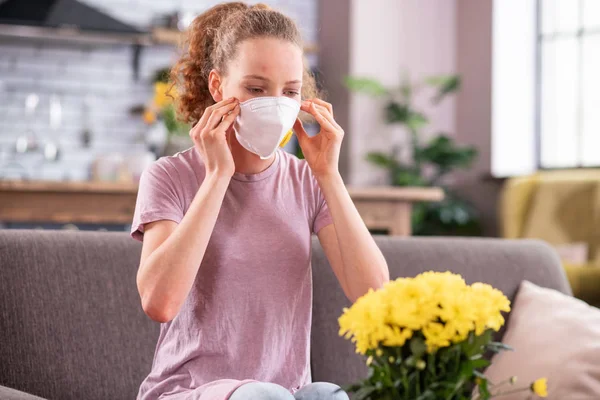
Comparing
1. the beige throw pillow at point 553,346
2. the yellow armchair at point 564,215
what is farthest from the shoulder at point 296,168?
the yellow armchair at point 564,215

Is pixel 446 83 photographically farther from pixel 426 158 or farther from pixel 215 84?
pixel 215 84

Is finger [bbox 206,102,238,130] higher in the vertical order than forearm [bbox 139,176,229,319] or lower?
higher

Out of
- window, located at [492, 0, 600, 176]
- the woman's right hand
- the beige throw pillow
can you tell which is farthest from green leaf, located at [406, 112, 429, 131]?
the woman's right hand

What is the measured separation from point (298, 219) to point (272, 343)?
0.25 metres

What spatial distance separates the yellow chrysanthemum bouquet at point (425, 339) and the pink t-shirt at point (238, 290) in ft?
1.91

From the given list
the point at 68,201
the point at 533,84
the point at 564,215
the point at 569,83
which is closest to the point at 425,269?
the point at 68,201

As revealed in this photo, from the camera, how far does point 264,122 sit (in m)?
1.47

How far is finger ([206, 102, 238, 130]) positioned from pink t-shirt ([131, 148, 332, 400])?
0.15 meters

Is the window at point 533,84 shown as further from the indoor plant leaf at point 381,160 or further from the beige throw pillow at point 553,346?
the beige throw pillow at point 553,346

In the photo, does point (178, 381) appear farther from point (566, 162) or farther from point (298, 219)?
point (566, 162)

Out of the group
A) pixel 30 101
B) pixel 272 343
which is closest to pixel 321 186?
pixel 272 343

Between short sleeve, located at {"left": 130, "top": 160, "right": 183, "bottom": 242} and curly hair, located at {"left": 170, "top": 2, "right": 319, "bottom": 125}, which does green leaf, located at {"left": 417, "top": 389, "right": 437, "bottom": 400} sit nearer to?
short sleeve, located at {"left": 130, "top": 160, "right": 183, "bottom": 242}

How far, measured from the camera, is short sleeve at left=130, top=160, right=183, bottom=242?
Answer: 1.46m

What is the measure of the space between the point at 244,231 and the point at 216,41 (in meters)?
0.39
